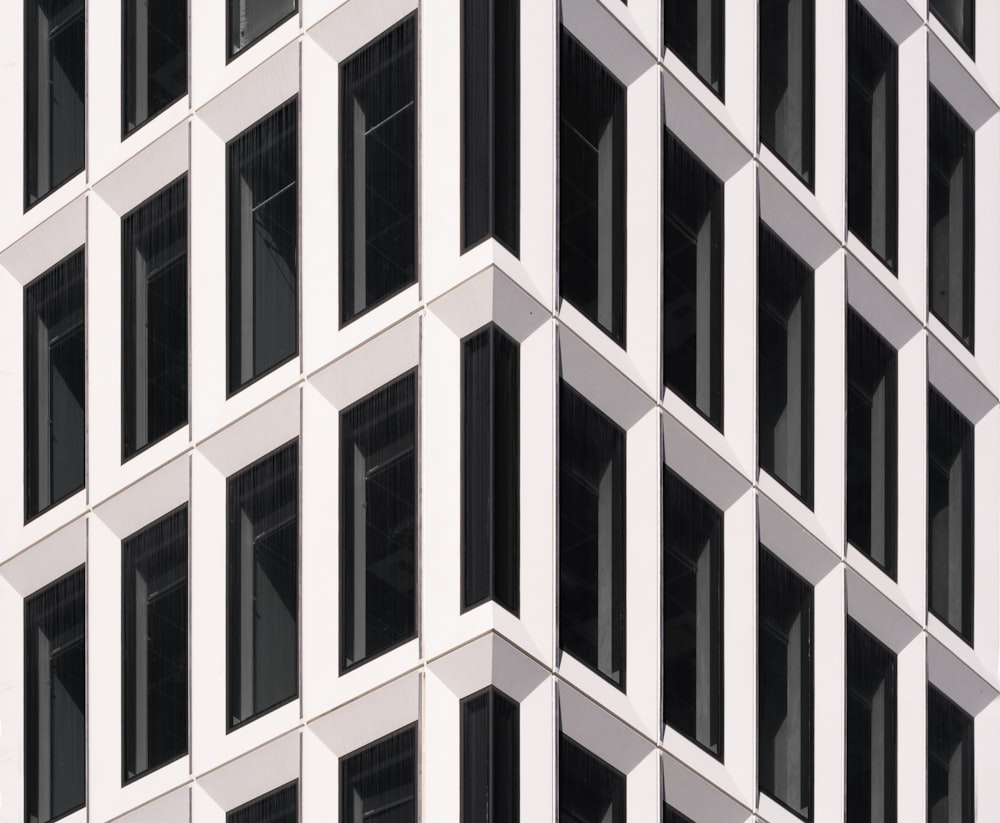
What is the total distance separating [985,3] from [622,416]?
12990 millimetres

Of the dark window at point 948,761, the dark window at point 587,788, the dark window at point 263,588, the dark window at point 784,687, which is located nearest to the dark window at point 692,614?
the dark window at point 784,687

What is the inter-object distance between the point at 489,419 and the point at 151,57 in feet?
28.9

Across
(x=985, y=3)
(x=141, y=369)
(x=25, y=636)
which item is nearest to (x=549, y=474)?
(x=141, y=369)

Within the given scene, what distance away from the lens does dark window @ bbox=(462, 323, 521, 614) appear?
30078 millimetres

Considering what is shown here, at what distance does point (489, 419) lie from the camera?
3027 centimetres

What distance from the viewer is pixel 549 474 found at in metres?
30.9

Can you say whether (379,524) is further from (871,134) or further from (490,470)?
(871,134)

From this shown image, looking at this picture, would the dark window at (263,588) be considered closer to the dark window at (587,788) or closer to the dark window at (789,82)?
the dark window at (587,788)

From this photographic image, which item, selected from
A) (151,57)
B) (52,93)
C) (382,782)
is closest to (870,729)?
(382,782)

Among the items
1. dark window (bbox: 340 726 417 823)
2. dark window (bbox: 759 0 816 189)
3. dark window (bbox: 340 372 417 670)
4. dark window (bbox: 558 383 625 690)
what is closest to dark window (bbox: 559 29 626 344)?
dark window (bbox: 558 383 625 690)

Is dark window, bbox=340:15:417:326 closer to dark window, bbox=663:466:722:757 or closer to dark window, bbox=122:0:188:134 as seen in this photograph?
dark window, bbox=122:0:188:134

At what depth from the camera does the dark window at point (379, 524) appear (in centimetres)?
3097

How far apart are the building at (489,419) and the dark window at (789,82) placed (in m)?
0.07

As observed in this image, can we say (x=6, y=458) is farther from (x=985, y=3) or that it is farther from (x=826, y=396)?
(x=985, y=3)
